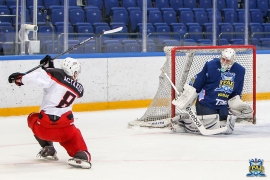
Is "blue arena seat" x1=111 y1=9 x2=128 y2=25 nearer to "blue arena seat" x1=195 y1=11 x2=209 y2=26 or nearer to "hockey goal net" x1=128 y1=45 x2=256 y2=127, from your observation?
"blue arena seat" x1=195 y1=11 x2=209 y2=26

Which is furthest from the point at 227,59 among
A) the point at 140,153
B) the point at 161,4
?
the point at 161,4

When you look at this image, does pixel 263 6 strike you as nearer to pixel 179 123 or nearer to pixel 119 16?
pixel 119 16

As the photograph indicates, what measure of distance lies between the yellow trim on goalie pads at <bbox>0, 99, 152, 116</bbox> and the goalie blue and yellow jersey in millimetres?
2205

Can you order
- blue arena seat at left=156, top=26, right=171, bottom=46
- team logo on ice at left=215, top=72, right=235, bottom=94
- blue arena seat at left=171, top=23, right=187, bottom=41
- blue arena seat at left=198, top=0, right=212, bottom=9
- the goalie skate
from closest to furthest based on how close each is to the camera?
the goalie skate → team logo on ice at left=215, top=72, right=235, bottom=94 → blue arena seat at left=156, top=26, right=171, bottom=46 → blue arena seat at left=171, top=23, right=187, bottom=41 → blue arena seat at left=198, top=0, right=212, bottom=9

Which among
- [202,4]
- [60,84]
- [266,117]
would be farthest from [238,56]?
[60,84]

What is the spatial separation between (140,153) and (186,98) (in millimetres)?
1303

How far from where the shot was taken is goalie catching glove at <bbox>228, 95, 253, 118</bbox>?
25.1 ft

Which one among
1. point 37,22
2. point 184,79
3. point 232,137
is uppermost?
point 37,22

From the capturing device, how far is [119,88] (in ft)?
31.9

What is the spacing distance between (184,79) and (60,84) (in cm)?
244

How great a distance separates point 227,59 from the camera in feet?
24.6

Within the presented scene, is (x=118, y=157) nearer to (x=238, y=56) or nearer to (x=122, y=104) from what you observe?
(x=238, y=56)

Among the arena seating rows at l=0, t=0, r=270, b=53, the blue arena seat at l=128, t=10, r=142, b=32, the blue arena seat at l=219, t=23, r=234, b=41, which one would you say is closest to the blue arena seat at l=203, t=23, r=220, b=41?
the arena seating rows at l=0, t=0, r=270, b=53

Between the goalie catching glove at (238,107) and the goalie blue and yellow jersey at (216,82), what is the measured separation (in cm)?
8
